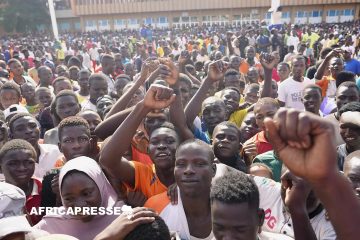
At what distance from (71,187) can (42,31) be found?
33.5m

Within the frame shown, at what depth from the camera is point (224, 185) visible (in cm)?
178

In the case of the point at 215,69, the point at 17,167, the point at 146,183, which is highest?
the point at 215,69

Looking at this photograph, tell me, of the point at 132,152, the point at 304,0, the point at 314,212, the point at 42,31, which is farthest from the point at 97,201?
the point at 42,31

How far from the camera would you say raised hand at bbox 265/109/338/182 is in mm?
1058

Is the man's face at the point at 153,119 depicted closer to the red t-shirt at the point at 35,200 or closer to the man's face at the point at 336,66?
the red t-shirt at the point at 35,200

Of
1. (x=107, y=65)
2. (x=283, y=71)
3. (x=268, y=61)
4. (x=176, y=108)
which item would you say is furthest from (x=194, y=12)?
(x=176, y=108)

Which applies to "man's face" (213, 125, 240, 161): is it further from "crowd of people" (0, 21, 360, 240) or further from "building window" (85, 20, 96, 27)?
"building window" (85, 20, 96, 27)

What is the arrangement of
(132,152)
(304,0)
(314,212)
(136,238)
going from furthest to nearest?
(304,0)
(132,152)
(314,212)
(136,238)

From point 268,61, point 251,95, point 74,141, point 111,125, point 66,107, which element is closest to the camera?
point 74,141

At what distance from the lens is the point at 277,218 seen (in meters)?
2.16

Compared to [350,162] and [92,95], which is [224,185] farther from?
[92,95]

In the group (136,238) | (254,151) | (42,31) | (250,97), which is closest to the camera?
(136,238)

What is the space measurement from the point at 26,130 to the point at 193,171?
171 centimetres

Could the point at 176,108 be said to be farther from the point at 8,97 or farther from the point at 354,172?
the point at 8,97
